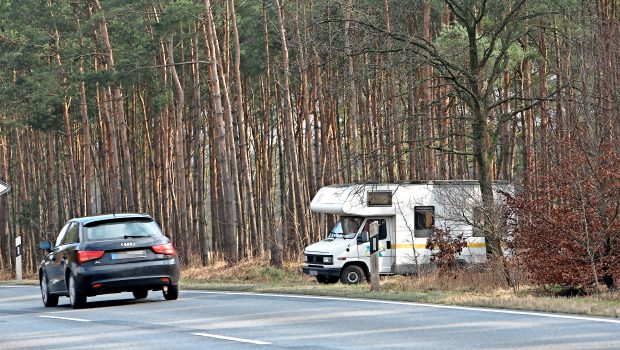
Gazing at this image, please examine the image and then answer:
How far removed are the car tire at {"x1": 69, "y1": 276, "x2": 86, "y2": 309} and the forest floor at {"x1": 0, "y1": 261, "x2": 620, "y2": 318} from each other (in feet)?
13.0

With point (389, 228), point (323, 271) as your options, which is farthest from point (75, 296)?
point (389, 228)

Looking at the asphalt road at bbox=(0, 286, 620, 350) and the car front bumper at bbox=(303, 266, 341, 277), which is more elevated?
the asphalt road at bbox=(0, 286, 620, 350)

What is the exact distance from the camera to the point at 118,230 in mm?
20297

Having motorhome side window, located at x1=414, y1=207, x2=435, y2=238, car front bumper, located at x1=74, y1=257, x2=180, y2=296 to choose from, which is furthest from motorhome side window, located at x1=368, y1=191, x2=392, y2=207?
car front bumper, located at x1=74, y1=257, x2=180, y2=296

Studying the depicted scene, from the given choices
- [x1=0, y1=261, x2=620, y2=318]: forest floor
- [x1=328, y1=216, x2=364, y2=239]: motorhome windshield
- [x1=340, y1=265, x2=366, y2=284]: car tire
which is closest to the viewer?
[x1=0, y1=261, x2=620, y2=318]: forest floor

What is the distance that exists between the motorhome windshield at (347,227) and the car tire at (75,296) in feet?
38.8

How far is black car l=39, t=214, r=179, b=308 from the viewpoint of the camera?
1992 centimetres

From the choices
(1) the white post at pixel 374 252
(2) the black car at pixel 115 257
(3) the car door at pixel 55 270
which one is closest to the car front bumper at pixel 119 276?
(2) the black car at pixel 115 257

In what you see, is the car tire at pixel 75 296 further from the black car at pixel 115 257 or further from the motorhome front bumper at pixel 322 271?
the motorhome front bumper at pixel 322 271

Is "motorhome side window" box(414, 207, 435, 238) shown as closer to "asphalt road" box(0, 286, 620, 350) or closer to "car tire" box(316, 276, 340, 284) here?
"car tire" box(316, 276, 340, 284)

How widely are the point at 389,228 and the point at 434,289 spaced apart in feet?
25.5

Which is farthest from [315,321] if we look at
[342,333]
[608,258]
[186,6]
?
[186,6]

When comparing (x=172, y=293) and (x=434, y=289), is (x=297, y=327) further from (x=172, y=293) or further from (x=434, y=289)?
(x=434, y=289)

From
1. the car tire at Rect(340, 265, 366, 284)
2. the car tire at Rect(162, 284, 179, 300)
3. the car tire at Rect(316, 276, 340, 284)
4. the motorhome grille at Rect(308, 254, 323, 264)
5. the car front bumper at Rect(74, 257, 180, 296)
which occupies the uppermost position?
the car front bumper at Rect(74, 257, 180, 296)
